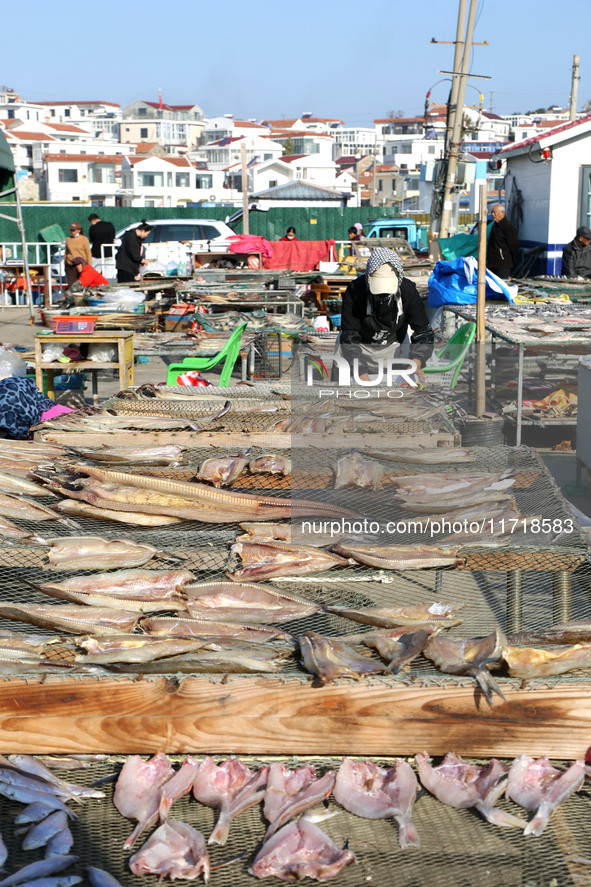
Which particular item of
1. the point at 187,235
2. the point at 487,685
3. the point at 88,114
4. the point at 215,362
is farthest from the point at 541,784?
the point at 88,114

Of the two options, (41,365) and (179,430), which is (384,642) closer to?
(179,430)

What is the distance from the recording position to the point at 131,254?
1622cm

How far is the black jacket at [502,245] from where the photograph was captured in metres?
14.7

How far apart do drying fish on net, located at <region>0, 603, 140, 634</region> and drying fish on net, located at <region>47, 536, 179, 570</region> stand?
319mm

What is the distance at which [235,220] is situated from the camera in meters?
29.0

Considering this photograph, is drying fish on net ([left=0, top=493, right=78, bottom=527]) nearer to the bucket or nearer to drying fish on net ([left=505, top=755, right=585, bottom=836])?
drying fish on net ([left=505, top=755, right=585, bottom=836])

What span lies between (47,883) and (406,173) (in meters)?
99.2

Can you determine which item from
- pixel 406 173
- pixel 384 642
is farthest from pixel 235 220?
pixel 406 173

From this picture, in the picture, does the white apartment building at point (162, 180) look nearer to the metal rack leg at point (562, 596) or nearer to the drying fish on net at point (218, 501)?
the drying fish on net at point (218, 501)

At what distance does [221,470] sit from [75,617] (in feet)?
4.76

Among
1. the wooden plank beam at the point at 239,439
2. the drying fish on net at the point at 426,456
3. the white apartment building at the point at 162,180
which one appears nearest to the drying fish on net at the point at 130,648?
the drying fish on net at the point at 426,456

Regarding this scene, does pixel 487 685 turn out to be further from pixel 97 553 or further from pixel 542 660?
pixel 97 553

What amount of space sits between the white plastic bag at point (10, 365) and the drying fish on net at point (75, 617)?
5.71 meters

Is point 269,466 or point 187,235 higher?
point 187,235
